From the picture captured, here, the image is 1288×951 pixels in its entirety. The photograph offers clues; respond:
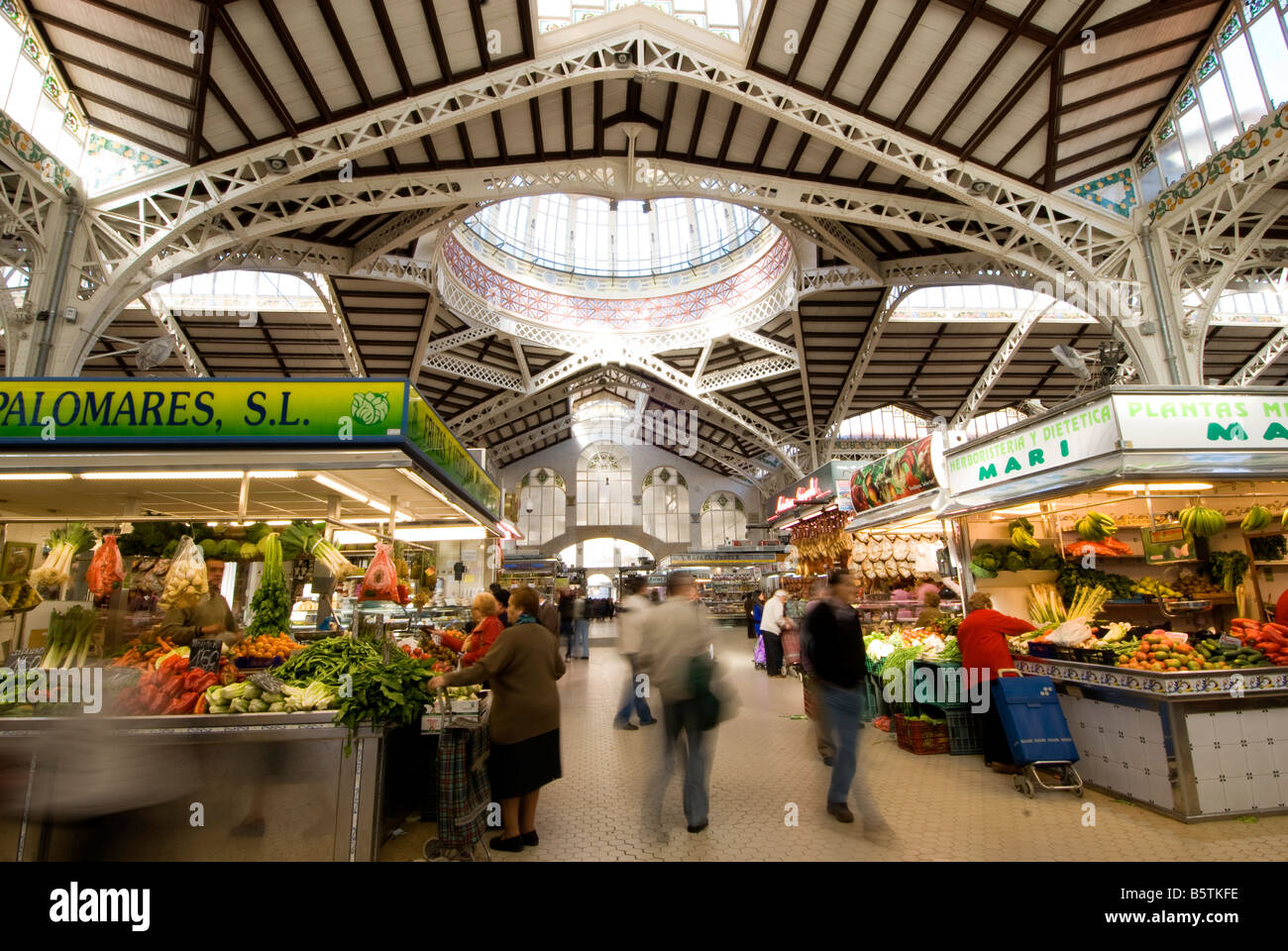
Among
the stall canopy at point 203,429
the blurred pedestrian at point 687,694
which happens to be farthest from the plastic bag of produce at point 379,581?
the blurred pedestrian at point 687,694

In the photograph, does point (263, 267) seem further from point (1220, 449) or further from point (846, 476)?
point (1220, 449)

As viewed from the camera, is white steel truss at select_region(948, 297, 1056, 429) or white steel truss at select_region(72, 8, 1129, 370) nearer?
white steel truss at select_region(72, 8, 1129, 370)

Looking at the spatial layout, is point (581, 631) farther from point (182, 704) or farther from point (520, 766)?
point (182, 704)

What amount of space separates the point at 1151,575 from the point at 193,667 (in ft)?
30.4

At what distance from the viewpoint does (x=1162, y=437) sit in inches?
187

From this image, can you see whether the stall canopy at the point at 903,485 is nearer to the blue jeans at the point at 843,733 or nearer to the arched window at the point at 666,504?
the blue jeans at the point at 843,733

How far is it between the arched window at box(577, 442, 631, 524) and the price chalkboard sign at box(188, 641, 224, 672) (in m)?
28.0

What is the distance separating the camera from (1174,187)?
405 inches

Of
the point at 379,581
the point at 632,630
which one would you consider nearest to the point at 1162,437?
the point at 632,630

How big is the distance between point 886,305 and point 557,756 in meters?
16.4

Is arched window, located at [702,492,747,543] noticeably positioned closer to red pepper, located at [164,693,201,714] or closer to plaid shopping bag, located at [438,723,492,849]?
plaid shopping bag, located at [438,723,492,849]

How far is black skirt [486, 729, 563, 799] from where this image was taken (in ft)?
11.8

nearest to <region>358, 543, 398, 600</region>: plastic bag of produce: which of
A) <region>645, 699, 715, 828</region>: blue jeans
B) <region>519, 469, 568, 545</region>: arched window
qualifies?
<region>645, 699, 715, 828</region>: blue jeans
